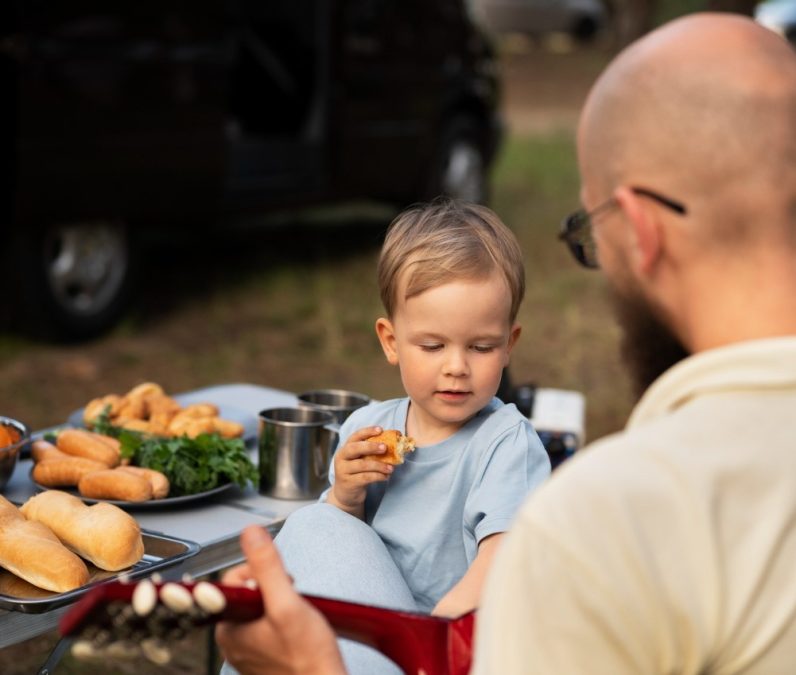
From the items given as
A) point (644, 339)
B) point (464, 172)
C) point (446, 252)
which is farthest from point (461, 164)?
point (644, 339)

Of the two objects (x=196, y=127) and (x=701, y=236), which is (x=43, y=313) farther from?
(x=701, y=236)

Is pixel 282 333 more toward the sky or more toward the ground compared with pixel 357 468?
more toward the ground

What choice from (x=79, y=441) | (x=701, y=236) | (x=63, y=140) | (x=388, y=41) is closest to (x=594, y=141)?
(x=701, y=236)

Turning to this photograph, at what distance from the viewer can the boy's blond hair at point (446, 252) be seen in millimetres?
2047

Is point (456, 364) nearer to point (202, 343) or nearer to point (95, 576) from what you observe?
point (95, 576)

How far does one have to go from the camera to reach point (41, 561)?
1880 millimetres

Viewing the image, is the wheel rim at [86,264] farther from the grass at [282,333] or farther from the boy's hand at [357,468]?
the boy's hand at [357,468]

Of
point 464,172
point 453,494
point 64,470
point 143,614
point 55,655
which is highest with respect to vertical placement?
point 143,614

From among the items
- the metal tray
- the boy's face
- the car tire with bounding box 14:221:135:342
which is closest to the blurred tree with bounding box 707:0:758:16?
the car tire with bounding box 14:221:135:342

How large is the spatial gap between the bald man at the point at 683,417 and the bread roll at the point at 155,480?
1.09 m

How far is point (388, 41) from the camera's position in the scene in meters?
7.57

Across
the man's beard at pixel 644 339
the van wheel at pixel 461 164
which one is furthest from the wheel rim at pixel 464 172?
the man's beard at pixel 644 339

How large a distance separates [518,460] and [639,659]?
39.1 inches

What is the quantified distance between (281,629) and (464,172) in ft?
25.3
